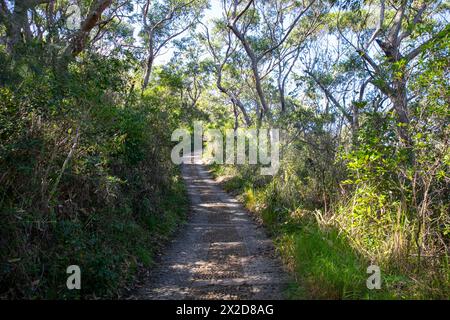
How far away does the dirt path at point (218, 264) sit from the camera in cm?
480

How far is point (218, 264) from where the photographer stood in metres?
6.06

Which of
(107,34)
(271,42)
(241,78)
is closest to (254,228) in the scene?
(107,34)

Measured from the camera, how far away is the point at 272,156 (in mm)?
12273

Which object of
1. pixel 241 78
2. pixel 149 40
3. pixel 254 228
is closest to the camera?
pixel 254 228

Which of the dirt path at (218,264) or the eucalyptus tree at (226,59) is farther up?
the eucalyptus tree at (226,59)

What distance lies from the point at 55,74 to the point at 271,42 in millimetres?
14287

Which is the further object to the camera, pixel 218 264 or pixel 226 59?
pixel 226 59

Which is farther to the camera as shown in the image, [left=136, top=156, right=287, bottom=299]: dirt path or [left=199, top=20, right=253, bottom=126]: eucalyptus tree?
[left=199, top=20, right=253, bottom=126]: eucalyptus tree

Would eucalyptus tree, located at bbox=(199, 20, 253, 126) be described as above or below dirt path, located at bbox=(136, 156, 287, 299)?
above

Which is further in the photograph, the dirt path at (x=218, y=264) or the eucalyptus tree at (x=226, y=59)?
the eucalyptus tree at (x=226, y=59)

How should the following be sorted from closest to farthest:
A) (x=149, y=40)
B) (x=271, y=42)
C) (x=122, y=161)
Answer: (x=122, y=161), (x=149, y=40), (x=271, y=42)

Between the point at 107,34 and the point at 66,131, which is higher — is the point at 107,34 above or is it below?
above

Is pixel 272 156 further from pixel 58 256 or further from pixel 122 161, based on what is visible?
pixel 58 256

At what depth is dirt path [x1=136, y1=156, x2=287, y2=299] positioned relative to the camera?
189 inches
